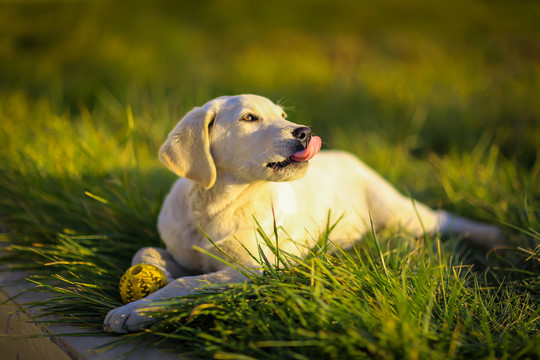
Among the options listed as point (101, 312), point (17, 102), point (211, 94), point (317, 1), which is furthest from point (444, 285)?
point (317, 1)

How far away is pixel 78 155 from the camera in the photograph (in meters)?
3.94

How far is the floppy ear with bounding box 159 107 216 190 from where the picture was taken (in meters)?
2.55

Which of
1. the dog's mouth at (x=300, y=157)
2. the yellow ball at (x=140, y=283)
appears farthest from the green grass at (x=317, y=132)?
the dog's mouth at (x=300, y=157)

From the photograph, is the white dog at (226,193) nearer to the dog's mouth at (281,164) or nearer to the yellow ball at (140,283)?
the dog's mouth at (281,164)

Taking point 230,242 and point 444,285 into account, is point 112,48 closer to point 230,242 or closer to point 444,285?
point 230,242

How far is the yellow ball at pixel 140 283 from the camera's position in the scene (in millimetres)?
2412

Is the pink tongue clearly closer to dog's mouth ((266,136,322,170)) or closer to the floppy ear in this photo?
dog's mouth ((266,136,322,170))

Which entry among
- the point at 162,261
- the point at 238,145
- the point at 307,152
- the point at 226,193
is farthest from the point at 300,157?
the point at 162,261

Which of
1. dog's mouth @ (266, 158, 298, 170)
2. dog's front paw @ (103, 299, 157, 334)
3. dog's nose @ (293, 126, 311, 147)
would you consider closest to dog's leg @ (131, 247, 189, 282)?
dog's front paw @ (103, 299, 157, 334)

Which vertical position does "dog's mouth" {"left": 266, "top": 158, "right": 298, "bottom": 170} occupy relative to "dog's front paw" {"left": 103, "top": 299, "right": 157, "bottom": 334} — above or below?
above

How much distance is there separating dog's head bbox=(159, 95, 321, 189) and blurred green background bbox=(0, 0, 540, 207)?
1.35 meters

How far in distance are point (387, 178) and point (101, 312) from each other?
360cm

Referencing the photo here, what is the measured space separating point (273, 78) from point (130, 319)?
6.06 metres

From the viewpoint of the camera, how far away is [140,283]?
7.91 feet
